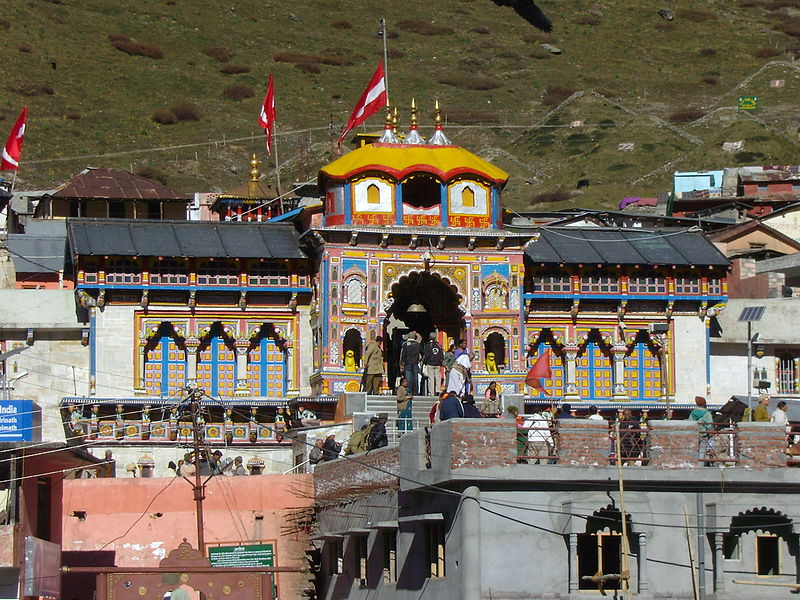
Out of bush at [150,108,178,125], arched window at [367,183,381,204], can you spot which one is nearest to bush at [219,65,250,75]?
bush at [150,108,178,125]

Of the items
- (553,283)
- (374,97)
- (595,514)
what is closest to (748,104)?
(374,97)

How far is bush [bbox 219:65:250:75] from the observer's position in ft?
465

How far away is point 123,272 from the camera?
169ft

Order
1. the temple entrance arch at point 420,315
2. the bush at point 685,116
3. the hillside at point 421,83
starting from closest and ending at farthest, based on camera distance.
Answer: the temple entrance arch at point 420,315 → the hillside at point 421,83 → the bush at point 685,116

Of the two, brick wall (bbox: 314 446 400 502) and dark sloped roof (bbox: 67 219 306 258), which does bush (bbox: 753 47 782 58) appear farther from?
brick wall (bbox: 314 446 400 502)

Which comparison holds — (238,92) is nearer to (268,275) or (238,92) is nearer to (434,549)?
(268,275)

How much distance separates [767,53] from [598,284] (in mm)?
101399

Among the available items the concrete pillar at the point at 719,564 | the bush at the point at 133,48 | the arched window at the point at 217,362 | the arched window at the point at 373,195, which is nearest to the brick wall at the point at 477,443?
the concrete pillar at the point at 719,564

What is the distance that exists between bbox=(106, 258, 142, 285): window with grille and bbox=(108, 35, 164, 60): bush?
91.4 metres

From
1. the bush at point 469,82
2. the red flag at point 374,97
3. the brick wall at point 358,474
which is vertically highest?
the bush at point 469,82

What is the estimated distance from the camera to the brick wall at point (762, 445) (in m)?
33.7

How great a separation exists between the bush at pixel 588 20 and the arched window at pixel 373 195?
115390 millimetres

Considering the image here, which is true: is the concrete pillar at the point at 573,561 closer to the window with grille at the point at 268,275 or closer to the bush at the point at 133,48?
the window with grille at the point at 268,275

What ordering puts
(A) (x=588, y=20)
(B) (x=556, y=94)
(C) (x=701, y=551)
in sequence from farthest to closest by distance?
1. (A) (x=588, y=20)
2. (B) (x=556, y=94)
3. (C) (x=701, y=551)
